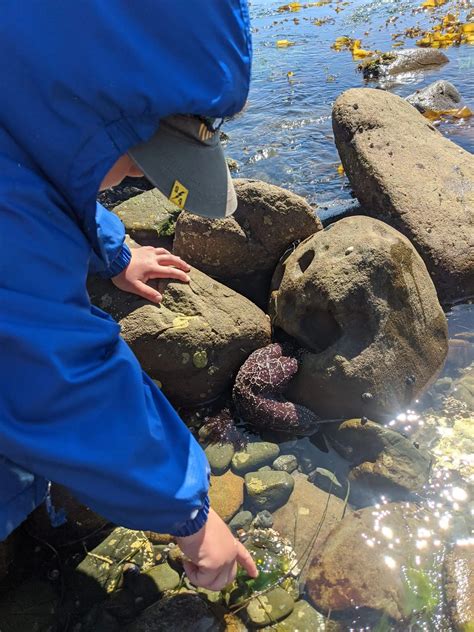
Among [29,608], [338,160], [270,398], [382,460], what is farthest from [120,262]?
[338,160]

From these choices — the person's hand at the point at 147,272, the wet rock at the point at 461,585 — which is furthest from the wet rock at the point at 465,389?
the person's hand at the point at 147,272

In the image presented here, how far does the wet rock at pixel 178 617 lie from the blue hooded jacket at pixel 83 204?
89cm

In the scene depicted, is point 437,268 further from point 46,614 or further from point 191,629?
point 46,614

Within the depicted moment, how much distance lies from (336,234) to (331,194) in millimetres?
3708

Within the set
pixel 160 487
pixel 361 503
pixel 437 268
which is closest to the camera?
pixel 160 487

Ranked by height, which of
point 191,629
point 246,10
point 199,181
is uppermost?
point 246,10

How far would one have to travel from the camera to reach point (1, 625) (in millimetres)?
2775

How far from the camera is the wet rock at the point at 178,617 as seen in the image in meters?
2.63

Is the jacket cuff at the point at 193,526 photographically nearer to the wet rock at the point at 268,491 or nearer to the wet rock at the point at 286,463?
the wet rock at the point at 268,491

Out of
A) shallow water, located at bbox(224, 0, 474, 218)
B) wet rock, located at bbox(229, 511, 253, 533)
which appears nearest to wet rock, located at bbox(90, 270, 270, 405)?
wet rock, located at bbox(229, 511, 253, 533)

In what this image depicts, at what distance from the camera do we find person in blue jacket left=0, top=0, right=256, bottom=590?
156cm

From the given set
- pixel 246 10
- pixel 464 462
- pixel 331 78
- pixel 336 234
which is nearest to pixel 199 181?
pixel 246 10

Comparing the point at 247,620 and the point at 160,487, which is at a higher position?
the point at 160,487

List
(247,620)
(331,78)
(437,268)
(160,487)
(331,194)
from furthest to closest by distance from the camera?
(331,78) → (331,194) → (437,268) → (247,620) → (160,487)
